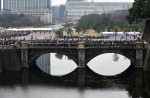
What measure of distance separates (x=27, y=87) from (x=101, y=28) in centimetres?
9105

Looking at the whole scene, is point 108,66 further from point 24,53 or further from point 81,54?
point 24,53

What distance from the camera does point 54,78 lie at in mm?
69188

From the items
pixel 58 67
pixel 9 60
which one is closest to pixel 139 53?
pixel 58 67

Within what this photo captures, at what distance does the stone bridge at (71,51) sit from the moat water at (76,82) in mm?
1613

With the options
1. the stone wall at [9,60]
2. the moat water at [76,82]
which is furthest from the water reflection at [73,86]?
the stone wall at [9,60]

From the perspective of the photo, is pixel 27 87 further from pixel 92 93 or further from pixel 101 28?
pixel 101 28

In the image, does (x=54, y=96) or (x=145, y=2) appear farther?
(x=145, y=2)

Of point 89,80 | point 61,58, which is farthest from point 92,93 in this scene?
point 61,58

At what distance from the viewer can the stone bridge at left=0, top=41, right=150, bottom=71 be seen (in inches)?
2840

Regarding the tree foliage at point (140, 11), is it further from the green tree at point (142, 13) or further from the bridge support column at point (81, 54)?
the bridge support column at point (81, 54)

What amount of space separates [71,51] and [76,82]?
1088 cm

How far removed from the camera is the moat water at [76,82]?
56.5m

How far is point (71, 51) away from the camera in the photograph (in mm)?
74000

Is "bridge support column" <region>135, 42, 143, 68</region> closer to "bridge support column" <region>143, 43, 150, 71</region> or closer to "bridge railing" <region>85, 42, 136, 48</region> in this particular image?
"bridge railing" <region>85, 42, 136, 48</region>
